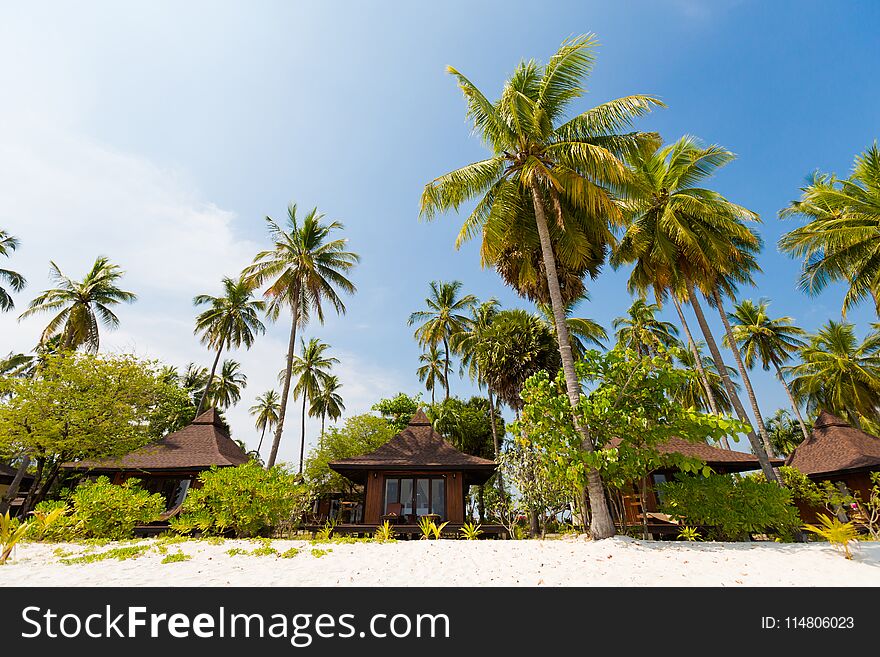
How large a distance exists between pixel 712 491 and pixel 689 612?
6172 mm

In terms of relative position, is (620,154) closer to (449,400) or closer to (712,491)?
(712,491)

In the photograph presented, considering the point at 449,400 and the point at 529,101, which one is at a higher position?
the point at 529,101

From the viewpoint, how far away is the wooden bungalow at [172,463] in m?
17.0

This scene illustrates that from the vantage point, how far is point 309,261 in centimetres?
2128

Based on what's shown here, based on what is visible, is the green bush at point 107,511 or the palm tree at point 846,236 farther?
the palm tree at point 846,236

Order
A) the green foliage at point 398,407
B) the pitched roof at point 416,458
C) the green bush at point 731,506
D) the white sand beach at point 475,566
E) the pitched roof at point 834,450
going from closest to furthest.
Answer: the white sand beach at point 475,566, the green bush at point 731,506, the pitched roof at point 416,458, the pitched roof at point 834,450, the green foliage at point 398,407

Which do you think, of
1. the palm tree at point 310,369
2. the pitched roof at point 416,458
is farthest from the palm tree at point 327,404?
the pitched roof at point 416,458

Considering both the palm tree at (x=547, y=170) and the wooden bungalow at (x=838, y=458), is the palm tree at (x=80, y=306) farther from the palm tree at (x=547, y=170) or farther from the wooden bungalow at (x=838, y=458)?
the wooden bungalow at (x=838, y=458)

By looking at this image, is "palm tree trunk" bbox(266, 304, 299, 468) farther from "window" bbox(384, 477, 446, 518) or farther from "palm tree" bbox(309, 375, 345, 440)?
"palm tree" bbox(309, 375, 345, 440)

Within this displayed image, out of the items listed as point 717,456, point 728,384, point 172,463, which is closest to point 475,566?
point 728,384

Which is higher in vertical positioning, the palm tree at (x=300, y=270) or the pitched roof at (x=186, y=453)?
the palm tree at (x=300, y=270)

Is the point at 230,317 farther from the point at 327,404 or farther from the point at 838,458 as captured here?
the point at 838,458

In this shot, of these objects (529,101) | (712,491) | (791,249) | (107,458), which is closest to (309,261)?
(107,458)

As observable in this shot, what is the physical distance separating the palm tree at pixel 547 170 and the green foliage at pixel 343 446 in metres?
19.0
